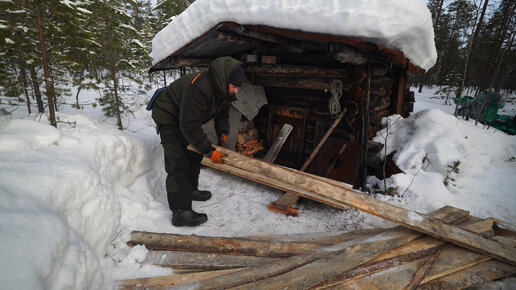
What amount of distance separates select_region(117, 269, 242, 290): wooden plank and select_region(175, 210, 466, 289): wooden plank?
0.14 meters

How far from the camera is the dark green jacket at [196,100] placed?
110 inches

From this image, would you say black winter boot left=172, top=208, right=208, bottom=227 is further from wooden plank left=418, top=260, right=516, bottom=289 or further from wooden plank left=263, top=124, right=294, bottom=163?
wooden plank left=418, top=260, right=516, bottom=289

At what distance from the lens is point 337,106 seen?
4.88m

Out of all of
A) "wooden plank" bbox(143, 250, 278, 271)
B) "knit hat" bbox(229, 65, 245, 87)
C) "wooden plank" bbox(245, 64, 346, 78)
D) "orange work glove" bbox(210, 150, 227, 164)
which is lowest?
"wooden plank" bbox(143, 250, 278, 271)

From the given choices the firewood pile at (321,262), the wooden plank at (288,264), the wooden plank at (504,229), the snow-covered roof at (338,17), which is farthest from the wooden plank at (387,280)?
the snow-covered roof at (338,17)

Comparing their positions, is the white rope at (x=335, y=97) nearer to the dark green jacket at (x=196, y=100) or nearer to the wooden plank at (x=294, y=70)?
the wooden plank at (x=294, y=70)

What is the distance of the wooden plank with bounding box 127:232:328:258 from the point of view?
2416 millimetres

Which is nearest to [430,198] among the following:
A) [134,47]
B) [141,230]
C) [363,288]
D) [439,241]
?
[439,241]

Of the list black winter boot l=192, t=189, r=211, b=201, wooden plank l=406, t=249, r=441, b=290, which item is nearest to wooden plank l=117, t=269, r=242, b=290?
wooden plank l=406, t=249, r=441, b=290

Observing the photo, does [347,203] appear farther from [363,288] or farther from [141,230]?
[141,230]

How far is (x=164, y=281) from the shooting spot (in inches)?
82.6

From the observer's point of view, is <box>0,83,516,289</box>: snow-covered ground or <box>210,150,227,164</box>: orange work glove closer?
<box>0,83,516,289</box>: snow-covered ground

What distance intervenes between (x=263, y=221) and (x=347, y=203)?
4.94 ft

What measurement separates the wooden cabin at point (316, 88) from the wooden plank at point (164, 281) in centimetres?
301
